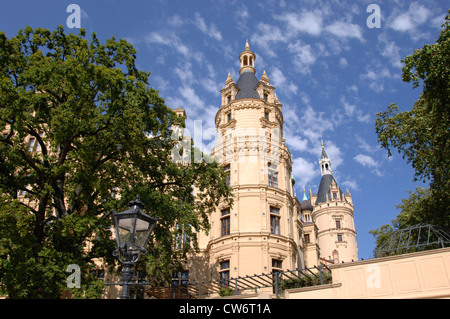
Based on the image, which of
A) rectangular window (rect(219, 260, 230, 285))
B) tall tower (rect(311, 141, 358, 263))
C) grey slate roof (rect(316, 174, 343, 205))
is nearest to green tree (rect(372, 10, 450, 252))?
rectangular window (rect(219, 260, 230, 285))

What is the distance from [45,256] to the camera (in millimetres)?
15852

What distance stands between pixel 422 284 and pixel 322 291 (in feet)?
14.4

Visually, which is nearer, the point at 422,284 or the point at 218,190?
the point at 422,284

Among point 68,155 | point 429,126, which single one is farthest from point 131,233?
point 429,126

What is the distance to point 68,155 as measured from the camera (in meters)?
18.5

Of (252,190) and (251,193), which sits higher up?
(252,190)

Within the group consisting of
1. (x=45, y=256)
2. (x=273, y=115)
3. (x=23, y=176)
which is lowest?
(x=45, y=256)

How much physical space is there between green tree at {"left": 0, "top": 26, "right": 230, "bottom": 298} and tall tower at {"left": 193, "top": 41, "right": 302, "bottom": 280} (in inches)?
422

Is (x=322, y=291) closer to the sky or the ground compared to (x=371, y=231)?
closer to the ground

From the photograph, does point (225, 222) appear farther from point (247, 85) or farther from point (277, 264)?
point (247, 85)

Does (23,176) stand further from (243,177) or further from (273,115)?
(273,115)

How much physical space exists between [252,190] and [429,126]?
14718 mm

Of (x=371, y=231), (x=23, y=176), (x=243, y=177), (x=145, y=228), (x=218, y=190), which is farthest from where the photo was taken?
(x=371, y=231)

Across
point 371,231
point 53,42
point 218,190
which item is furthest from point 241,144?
point 371,231
